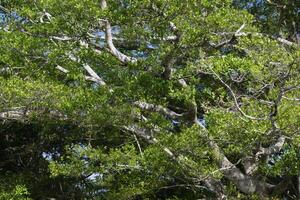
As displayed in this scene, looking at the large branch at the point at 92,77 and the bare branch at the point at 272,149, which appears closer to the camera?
the bare branch at the point at 272,149

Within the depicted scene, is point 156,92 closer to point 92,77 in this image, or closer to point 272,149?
point 92,77

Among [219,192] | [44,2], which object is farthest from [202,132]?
[44,2]

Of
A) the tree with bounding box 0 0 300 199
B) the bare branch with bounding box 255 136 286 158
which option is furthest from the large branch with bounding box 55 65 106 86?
the bare branch with bounding box 255 136 286 158

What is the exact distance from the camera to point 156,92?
25.0 feet

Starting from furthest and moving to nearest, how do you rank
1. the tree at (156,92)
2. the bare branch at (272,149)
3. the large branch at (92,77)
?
the large branch at (92,77) < the bare branch at (272,149) < the tree at (156,92)

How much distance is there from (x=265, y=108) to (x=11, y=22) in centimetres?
432

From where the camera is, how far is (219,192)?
7.60m

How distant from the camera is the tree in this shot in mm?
6418

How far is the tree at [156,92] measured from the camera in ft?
21.1

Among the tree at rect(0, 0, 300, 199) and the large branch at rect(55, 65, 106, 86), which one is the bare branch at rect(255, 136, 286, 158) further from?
the large branch at rect(55, 65, 106, 86)

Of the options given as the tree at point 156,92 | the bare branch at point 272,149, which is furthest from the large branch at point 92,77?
the bare branch at point 272,149

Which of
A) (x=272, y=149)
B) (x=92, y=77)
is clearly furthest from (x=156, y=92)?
(x=272, y=149)

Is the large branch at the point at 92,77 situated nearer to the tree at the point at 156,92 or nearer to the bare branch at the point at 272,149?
the tree at the point at 156,92

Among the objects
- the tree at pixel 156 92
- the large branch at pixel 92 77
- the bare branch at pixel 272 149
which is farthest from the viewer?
the large branch at pixel 92 77
